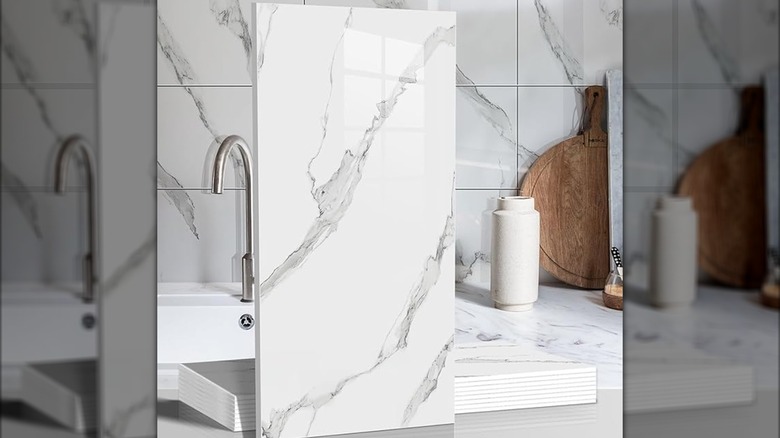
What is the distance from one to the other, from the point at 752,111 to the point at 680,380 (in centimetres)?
5

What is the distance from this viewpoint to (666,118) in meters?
0.14

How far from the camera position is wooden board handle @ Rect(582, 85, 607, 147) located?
57.7 inches

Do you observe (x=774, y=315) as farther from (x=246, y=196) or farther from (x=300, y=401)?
(x=246, y=196)

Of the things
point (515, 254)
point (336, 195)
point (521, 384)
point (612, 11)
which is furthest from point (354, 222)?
point (612, 11)

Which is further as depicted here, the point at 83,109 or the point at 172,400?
the point at 172,400

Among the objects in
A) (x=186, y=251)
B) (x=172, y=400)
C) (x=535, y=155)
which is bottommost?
(x=172, y=400)

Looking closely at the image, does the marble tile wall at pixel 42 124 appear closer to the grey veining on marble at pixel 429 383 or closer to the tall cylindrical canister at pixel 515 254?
the grey veining on marble at pixel 429 383

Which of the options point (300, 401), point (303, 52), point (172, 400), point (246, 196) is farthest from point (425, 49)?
point (246, 196)

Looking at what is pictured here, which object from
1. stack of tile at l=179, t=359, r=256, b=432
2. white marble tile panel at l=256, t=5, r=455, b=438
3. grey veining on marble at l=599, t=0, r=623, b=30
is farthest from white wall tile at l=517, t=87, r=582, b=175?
stack of tile at l=179, t=359, r=256, b=432

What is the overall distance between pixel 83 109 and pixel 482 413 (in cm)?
84

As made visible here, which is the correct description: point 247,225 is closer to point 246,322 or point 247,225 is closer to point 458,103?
point 246,322

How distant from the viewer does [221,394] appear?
818 mm

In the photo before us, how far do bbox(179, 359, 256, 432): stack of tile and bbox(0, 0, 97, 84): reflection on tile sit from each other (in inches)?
29.5

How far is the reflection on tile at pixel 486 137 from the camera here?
4.79ft
